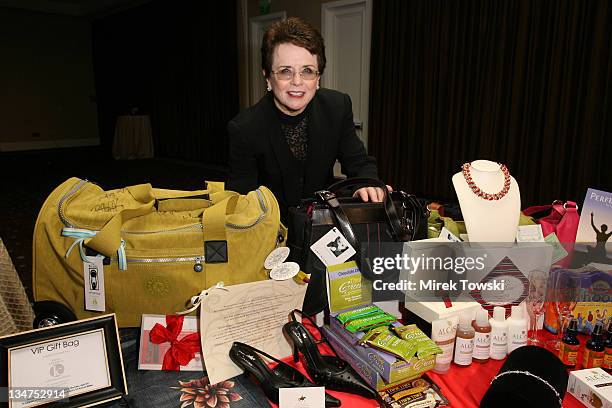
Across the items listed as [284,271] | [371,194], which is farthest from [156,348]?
[371,194]

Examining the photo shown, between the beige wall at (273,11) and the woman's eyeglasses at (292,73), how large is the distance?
3956 mm

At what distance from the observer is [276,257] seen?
1.04 metres

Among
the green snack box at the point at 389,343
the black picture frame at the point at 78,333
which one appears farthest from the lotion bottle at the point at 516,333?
the black picture frame at the point at 78,333

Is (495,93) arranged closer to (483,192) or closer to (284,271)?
(483,192)

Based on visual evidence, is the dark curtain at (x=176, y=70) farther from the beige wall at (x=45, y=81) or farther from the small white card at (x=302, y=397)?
the small white card at (x=302, y=397)

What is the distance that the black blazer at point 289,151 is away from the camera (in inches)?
66.7

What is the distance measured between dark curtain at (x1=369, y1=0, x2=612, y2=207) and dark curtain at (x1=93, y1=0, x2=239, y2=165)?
117 inches

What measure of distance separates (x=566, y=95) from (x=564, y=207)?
2631mm

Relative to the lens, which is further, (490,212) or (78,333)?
(490,212)

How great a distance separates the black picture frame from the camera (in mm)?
769

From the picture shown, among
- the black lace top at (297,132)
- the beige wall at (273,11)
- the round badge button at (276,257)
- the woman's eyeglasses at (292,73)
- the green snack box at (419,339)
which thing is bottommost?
the green snack box at (419,339)

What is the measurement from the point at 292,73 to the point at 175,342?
0.98 metres

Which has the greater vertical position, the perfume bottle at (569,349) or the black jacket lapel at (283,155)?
the black jacket lapel at (283,155)
